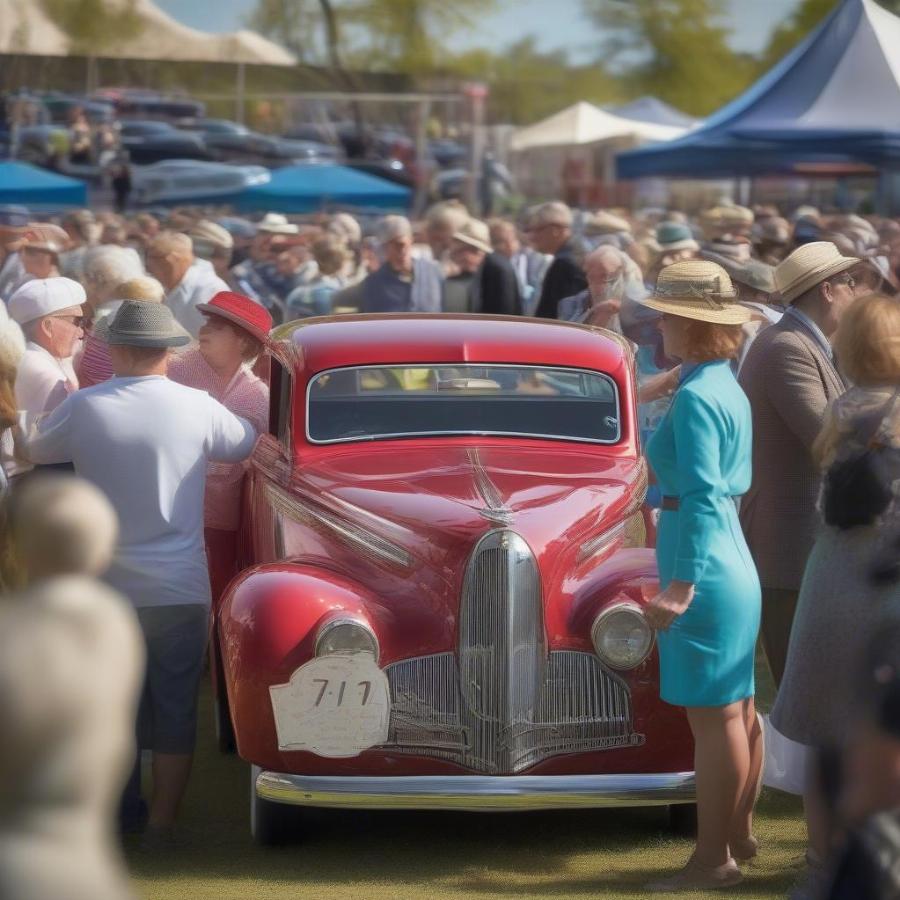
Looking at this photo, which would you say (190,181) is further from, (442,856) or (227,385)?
(442,856)

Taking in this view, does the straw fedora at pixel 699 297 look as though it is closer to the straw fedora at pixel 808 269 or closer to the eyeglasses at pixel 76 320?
the straw fedora at pixel 808 269

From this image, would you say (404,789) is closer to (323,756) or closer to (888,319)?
(323,756)

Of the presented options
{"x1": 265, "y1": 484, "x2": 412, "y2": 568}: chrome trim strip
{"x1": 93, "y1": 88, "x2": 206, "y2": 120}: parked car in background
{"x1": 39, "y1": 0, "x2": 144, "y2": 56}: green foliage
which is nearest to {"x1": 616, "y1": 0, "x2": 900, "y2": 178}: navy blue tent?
{"x1": 265, "y1": 484, "x2": 412, "y2": 568}: chrome trim strip

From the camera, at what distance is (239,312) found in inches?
274

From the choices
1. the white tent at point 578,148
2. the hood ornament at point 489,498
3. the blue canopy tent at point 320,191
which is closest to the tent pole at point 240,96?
the white tent at point 578,148

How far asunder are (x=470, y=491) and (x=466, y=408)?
2.86ft

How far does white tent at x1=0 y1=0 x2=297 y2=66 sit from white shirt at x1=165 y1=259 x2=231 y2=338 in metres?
43.7

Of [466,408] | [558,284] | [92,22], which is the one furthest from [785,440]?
[92,22]

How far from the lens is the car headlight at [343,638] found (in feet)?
17.1

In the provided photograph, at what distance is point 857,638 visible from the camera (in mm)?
4719

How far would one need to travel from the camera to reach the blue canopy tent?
26.2 m

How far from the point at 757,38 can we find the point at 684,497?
223 ft

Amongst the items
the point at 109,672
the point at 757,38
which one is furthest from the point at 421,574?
the point at 757,38

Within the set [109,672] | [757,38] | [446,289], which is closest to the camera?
[109,672]
